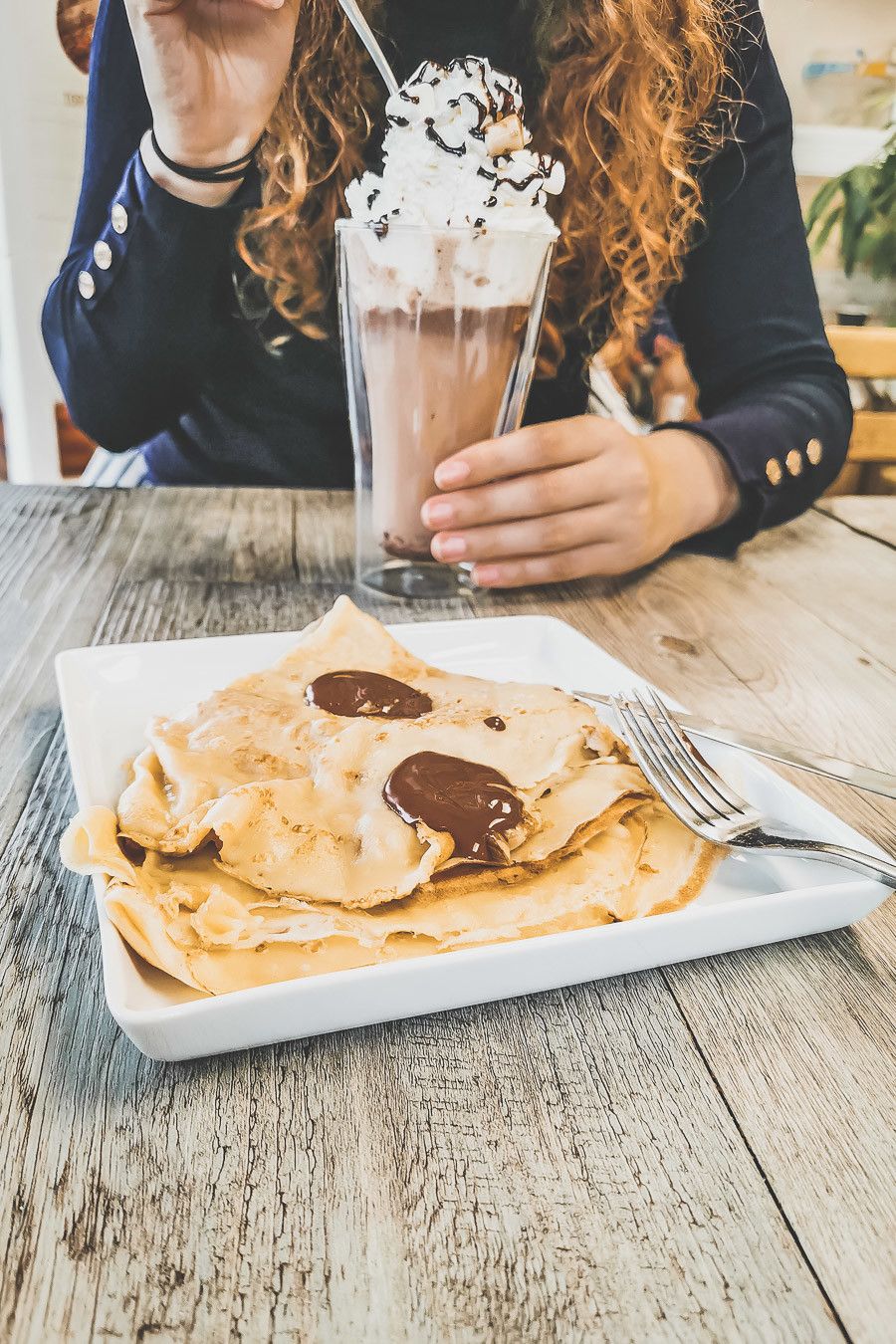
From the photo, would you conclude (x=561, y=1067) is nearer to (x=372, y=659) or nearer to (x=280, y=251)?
(x=372, y=659)

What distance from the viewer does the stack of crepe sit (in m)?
0.46

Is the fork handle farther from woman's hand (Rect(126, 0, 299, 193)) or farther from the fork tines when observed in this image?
woman's hand (Rect(126, 0, 299, 193))

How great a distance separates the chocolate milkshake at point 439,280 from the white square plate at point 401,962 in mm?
338

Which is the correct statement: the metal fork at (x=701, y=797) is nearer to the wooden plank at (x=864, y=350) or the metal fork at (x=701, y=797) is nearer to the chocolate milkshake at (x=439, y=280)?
the chocolate milkshake at (x=439, y=280)

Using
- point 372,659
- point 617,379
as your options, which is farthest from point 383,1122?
point 617,379

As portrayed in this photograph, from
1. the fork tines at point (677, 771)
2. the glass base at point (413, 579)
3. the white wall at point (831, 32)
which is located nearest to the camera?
the fork tines at point (677, 771)

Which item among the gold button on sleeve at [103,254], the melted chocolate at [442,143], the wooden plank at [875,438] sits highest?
the melted chocolate at [442,143]

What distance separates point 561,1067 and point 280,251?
1.20m

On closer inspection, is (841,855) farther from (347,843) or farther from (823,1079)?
(347,843)

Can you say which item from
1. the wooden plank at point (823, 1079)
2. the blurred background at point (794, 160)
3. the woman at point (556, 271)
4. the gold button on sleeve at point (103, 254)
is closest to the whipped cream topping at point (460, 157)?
the woman at point (556, 271)

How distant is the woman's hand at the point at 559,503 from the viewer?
38.8 inches

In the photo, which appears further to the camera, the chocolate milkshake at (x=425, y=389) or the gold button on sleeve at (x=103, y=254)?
the gold button on sleeve at (x=103, y=254)

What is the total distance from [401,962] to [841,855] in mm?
243

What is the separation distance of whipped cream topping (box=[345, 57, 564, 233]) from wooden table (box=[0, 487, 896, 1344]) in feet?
2.04
